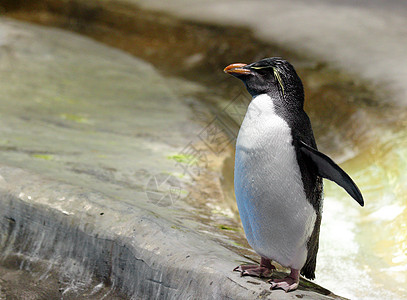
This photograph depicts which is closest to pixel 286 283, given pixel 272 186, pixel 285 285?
pixel 285 285

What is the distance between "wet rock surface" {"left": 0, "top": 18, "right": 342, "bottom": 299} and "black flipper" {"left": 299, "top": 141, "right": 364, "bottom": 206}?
1.17 ft

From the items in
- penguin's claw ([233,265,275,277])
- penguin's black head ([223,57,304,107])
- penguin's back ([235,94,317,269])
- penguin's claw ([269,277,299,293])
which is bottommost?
penguin's claw ([269,277,299,293])

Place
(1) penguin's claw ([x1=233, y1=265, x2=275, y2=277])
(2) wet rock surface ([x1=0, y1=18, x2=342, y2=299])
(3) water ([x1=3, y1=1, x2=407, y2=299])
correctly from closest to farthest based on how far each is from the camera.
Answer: (1) penguin's claw ([x1=233, y1=265, x2=275, y2=277]), (2) wet rock surface ([x1=0, y1=18, x2=342, y2=299]), (3) water ([x1=3, y1=1, x2=407, y2=299])

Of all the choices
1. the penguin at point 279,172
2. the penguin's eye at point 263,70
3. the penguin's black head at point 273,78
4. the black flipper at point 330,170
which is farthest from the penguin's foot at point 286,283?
the penguin's eye at point 263,70

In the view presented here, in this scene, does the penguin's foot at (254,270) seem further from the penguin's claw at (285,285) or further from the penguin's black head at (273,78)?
the penguin's black head at (273,78)

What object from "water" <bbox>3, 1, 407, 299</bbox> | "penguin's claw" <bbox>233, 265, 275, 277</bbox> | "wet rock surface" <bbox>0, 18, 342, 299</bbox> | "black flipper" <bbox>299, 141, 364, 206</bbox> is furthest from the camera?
"water" <bbox>3, 1, 407, 299</bbox>

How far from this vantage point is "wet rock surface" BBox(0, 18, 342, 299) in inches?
84.4

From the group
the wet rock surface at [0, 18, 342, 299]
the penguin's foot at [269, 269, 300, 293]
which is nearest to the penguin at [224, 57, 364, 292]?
the penguin's foot at [269, 269, 300, 293]

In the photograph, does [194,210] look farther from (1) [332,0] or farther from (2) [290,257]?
(1) [332,0]

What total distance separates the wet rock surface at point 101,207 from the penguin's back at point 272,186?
0.52ft

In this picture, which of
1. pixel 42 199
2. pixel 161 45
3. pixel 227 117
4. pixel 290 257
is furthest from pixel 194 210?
pixel 161 45

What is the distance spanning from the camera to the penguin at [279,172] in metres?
1.89

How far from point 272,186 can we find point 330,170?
20 centimetres

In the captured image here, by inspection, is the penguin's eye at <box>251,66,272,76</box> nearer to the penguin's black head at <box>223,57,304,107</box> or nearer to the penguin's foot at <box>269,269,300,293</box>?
the penguin's black head at <box>223,57,304,107</box>
